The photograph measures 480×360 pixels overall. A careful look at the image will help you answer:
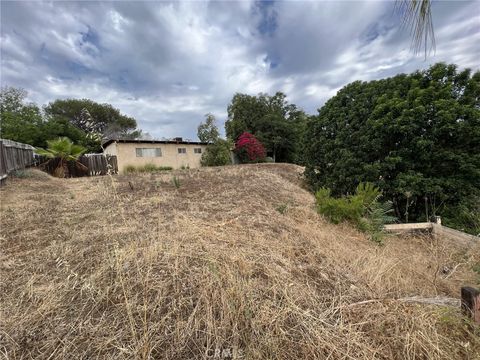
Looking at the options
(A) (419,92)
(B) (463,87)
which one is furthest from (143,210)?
(B) (463,87)

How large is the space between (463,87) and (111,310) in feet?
25.1

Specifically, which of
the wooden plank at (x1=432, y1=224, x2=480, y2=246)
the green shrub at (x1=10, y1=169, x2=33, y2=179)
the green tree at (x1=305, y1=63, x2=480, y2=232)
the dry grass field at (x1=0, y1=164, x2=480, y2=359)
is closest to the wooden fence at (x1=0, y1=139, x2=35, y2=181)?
the green shrub at (x1=10, y1=169, x2=33, y2=179)

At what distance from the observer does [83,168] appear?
12.4 metres

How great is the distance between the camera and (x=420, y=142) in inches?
206

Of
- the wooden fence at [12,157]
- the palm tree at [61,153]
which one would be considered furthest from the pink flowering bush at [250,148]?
the wooden fence at [12,157]

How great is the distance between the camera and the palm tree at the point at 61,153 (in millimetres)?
10609

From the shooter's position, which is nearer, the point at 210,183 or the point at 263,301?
the point at 263,301

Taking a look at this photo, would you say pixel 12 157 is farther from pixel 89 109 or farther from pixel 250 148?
pixel 89 109

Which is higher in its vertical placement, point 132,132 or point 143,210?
point 132,132

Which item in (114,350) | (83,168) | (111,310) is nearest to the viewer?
(114,350)

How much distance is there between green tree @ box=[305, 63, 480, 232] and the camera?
5.12 meters

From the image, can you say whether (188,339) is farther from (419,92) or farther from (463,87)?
(463,87)

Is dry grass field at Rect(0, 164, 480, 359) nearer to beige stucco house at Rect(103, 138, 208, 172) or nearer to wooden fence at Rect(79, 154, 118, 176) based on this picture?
wooden fence at Rect(79, 154, 118, 176)

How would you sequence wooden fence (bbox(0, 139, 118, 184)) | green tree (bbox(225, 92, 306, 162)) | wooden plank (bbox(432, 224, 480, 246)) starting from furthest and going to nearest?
green tree (bbox(225, 92, 306, 162)) < wooden fence (bbox(0, 139, 118, 184)) < wooden plank (bbox(432, 224, 480, 246))
